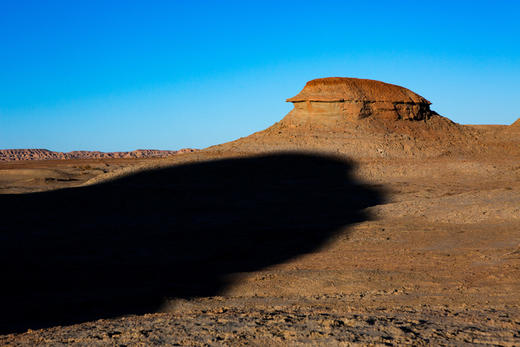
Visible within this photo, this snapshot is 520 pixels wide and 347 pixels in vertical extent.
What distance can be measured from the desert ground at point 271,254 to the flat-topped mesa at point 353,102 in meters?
4.29

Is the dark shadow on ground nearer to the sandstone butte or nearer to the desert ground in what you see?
the desert ground

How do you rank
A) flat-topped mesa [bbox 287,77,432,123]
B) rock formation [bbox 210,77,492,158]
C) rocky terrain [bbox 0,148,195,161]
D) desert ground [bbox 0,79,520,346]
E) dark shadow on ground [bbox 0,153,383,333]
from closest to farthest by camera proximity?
desert ground [bbox 0,79,520,346]
dark shadow on ground [bbox 0,153,383,333]
rock formation [bbox 210,77,492,158]
flat-topped mesa [bbox 287,77,432,123]
rocky terrain [bbox 0,148,195,161]

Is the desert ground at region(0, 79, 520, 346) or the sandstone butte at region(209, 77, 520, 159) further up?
the sandstone butte at region(209, 77, 520, 159)

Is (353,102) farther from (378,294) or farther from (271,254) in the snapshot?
(378,294)

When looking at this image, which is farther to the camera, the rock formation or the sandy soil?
the rock formation

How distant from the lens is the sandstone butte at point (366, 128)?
26.6 m

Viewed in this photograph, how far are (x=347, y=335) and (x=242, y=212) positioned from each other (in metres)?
11.3

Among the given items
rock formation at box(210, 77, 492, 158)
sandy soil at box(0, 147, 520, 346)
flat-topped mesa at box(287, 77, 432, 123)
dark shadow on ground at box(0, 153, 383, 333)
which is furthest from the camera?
flat-topped mesa at box(287, 77, 432, 123)

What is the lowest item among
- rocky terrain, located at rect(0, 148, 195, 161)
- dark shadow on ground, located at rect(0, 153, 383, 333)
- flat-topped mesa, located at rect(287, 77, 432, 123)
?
dark shadow on ground, located at rect(0, 153, 383, 333)

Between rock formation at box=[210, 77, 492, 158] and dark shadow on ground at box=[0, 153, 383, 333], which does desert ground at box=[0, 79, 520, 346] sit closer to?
dark shadow on ground at box=[0, 153, 383, 333]

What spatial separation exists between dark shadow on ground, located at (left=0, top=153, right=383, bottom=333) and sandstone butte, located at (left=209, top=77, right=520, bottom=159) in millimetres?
3596

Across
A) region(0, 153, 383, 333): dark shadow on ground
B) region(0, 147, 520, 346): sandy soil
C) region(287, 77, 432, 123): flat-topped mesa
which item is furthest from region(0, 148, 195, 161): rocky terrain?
region(0, 147, 520, 346): sandy soil

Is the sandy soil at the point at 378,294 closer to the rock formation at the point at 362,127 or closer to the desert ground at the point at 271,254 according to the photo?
the desert ground at the point at 271,254

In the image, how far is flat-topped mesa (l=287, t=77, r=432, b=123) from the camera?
95.2 feet
